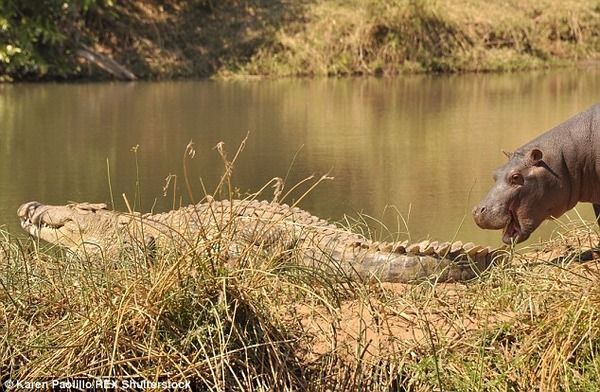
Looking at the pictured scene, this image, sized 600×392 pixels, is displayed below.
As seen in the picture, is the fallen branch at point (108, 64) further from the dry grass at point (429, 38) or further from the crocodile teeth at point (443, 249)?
the crocodile teeth at point (443, 249)

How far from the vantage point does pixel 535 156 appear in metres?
4.81

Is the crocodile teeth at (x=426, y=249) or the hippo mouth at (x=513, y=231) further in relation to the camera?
the hippo mouth at (x=513, y=231)

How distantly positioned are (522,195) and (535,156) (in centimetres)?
21

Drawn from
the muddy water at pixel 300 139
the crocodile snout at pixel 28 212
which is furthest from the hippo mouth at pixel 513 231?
the crocodile snout at pixel 28 212

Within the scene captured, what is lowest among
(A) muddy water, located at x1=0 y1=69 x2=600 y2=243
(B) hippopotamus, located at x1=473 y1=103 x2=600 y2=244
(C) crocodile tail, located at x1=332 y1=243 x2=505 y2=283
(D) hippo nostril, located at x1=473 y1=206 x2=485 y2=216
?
(A) muddy water, located at x1=0 y1=69 x2=600 y2=243

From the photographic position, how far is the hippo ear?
15.7ft

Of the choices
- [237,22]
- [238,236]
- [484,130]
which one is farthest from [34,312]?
[237,22]

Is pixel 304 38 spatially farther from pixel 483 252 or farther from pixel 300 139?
pixel 483 252

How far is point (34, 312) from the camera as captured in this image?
375 centimetres

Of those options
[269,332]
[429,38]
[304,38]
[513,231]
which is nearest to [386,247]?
[513,231]

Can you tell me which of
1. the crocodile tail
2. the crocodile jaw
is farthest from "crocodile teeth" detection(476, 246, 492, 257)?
the crocodile jaw

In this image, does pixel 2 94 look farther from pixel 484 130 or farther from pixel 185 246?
→ pixel 185 246

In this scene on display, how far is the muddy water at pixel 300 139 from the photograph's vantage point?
23.9ft

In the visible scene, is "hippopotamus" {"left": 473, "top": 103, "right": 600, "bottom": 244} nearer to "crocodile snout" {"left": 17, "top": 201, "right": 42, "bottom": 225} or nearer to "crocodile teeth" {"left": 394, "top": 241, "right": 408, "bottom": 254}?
"crocodile teeth" {"left": 394, "top": 241, "right": 408, "bottom": 254}
